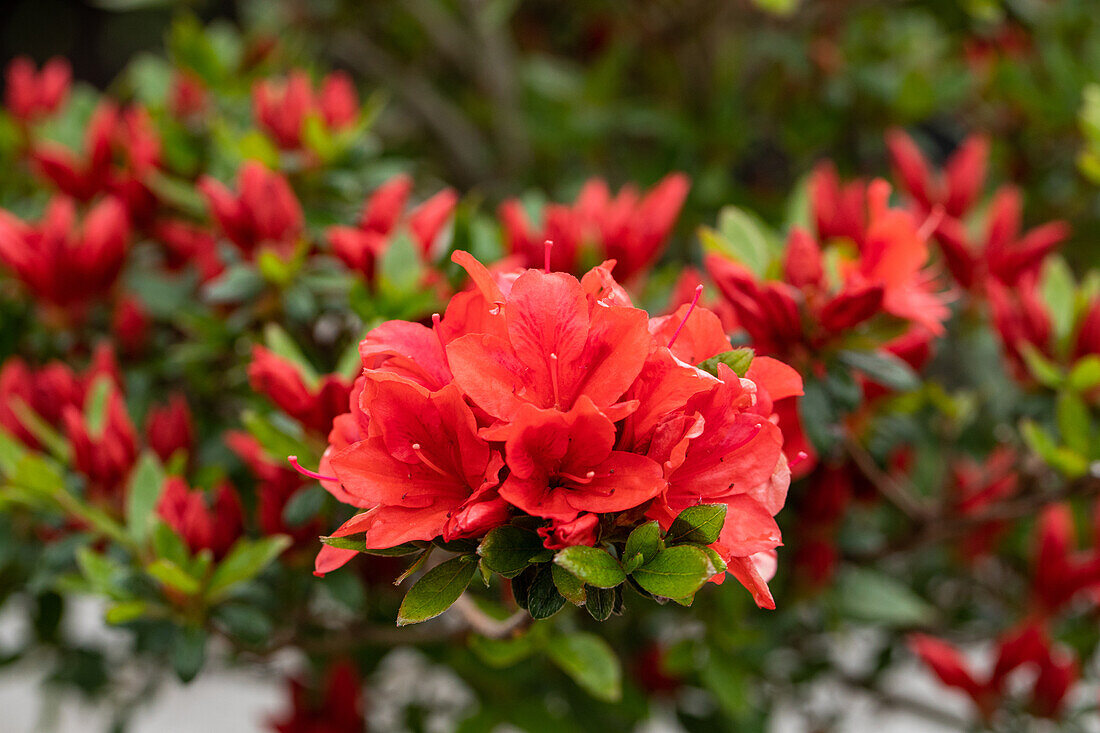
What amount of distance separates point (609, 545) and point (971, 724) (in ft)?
3.20

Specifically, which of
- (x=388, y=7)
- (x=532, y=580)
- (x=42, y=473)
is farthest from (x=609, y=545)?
(x=388, y=7)

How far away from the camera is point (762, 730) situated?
1.36m

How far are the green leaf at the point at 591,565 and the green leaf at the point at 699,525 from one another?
42 mm

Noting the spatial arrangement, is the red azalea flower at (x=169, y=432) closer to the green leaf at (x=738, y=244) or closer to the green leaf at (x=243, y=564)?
the green leaf at (x=243, y=564)

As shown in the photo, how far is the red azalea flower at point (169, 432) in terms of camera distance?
1.01m

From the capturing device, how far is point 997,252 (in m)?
1.07

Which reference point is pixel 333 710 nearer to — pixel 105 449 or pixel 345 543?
pixel 105 449

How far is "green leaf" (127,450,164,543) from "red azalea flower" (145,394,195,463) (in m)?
0.14

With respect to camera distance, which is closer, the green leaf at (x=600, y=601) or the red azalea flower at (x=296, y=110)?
the green leaf at (x=600, y=601)

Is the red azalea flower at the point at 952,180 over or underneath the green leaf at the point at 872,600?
over

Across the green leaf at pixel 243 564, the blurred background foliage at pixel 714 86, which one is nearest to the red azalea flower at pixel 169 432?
the green leaf at pixel 243 564

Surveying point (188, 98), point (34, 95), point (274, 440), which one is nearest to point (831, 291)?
point (274, 440)

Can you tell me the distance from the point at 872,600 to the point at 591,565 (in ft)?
2.72

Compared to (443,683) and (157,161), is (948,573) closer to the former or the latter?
(443,683)
